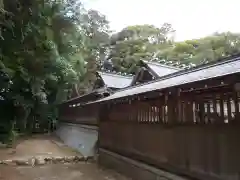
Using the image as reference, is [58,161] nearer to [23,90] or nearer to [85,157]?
[85,157]

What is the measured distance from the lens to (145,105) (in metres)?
8.23

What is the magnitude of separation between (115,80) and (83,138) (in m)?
4.51

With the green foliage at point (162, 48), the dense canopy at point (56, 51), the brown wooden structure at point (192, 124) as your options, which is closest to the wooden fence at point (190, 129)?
the brown wooden structure at point (192, 124)

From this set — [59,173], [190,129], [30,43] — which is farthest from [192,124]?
[30,43]

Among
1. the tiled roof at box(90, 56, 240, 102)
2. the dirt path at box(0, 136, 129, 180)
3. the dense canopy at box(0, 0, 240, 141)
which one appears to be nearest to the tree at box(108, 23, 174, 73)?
the dense canopy at box(0, 0, 240, 141)

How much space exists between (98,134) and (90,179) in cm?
422

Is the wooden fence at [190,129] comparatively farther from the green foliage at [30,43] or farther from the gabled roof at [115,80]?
the gabled roof at [115,80]

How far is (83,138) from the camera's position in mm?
16078

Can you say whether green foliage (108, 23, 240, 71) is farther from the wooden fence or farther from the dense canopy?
the wooden fence

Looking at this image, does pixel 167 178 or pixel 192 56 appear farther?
pixel 192 56

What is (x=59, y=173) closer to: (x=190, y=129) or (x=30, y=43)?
(x=30, y=43)

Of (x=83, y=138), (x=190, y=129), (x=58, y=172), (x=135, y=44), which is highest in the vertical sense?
(x=135, y=44)

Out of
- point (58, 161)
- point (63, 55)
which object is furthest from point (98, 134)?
point (63, 55)

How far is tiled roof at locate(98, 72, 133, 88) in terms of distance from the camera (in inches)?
665
